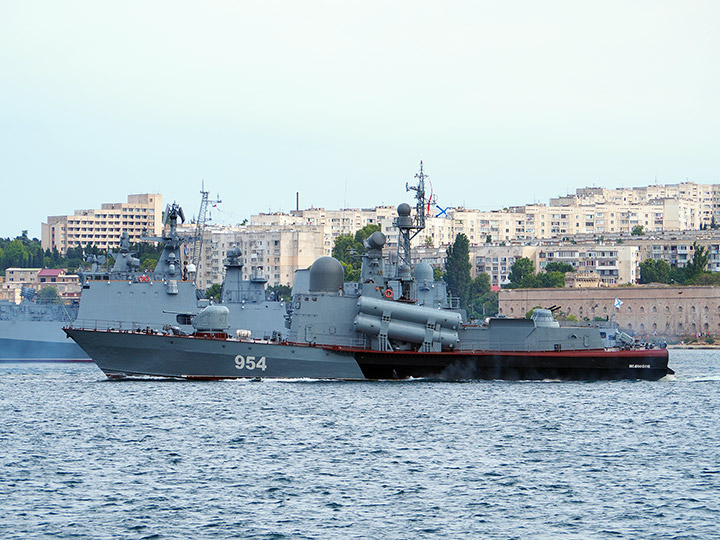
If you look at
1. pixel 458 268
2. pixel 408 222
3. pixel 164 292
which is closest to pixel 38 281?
pixel 458 268

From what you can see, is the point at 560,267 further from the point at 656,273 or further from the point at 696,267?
the point at 696,267

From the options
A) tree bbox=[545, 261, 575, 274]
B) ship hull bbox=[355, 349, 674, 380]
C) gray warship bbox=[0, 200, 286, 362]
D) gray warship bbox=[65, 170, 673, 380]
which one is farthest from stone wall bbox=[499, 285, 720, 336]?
gray warship bbox=[65, 170, 673, 380]

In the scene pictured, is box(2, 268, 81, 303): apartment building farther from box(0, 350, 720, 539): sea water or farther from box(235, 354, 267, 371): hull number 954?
box(0, 350, 720, 539): sea water

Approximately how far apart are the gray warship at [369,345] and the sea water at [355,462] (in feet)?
3.08

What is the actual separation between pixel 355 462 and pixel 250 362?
19.0 meters

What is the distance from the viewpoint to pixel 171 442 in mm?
37281

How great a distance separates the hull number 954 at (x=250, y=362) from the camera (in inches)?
2063

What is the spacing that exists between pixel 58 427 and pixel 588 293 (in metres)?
105

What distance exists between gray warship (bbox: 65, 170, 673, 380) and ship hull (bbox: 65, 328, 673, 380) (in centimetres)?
4

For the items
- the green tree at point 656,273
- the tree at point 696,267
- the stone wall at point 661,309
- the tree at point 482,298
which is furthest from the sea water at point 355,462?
the green tree at point 656,273

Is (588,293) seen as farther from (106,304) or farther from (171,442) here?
(171,442)

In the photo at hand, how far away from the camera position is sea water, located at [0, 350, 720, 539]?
26.9 meters

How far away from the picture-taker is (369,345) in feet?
174

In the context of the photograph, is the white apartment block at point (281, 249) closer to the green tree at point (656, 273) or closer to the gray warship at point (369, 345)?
the green tree at point (656, 273)
